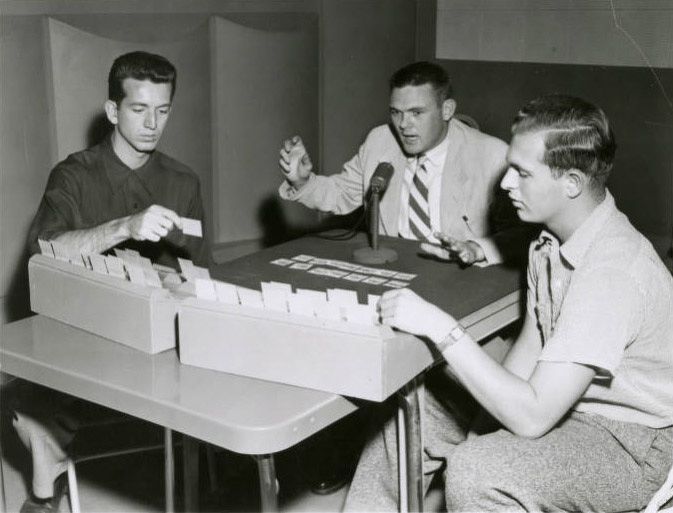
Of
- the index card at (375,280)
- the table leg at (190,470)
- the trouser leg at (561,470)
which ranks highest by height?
the index card at (375,280)

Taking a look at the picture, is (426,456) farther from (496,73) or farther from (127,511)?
(496,73)

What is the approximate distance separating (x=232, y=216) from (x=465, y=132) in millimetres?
1532

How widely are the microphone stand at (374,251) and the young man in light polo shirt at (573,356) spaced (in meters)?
0.58

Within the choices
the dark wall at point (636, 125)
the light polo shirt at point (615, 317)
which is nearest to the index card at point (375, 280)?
the light polo shirt at point (615, 317)

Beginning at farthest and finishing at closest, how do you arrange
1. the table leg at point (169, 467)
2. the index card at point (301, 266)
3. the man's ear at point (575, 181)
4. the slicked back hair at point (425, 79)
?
the slicked back hair at point (425, 79) → the index card at point (301, 266) → the table leg at point (169, 467) → the man's ear at point (575, 181)

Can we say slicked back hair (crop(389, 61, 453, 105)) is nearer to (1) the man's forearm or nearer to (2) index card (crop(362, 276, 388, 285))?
(2) index card (crop(362, 276, 388, 285))

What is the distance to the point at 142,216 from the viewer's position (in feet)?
6.88

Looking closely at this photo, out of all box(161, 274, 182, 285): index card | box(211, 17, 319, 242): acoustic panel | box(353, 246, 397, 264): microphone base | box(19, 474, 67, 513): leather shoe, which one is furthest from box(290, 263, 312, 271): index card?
box(211, 17, 319, 242): acoustic panel

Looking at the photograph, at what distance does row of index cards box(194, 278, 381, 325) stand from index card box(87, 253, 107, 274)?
1.14 ft

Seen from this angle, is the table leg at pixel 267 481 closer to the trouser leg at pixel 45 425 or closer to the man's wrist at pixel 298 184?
the trouser leg at pixel 45 425

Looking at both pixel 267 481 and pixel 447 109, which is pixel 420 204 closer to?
pixel 447 109

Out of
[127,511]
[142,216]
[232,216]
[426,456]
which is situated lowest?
[127,511]

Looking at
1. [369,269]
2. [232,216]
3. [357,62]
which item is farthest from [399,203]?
[357,62]

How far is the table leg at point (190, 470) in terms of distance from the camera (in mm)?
2086
